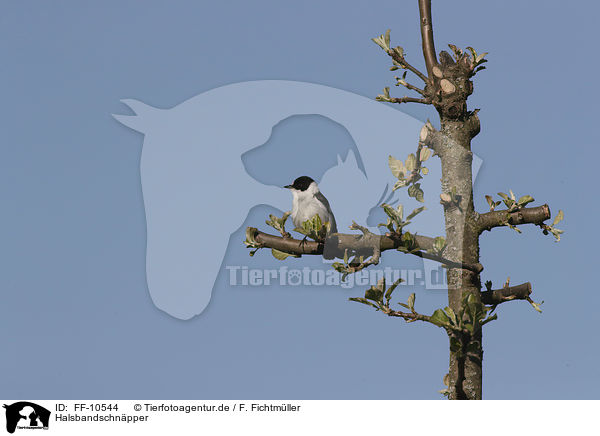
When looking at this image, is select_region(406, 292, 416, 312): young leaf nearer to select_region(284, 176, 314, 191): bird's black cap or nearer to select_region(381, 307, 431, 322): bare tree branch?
select_region(381, 307, 431, 322): bare tree branch

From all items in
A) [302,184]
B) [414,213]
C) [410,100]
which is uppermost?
[302,184]

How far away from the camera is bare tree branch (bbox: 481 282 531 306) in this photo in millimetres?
5098

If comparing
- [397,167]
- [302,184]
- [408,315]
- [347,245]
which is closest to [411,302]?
[408,315]

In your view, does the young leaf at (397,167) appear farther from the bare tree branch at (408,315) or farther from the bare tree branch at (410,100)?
the bare tree branch at (408,315)

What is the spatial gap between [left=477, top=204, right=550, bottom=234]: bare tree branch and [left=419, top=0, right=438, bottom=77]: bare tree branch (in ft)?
3.80

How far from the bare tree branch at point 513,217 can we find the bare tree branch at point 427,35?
A: 116 centimetres

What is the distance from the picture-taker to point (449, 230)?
17.2 ft

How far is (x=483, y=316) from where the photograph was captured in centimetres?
482

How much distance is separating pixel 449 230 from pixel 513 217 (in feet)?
1.52
